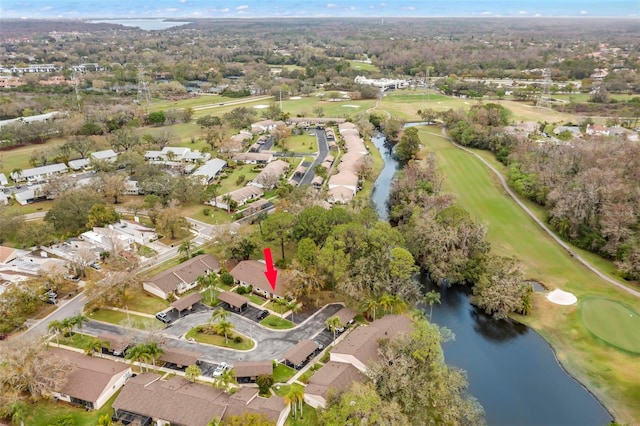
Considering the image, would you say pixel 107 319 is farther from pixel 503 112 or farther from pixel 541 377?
pixel 503 112

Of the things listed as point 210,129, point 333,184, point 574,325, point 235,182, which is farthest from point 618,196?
point 210,129

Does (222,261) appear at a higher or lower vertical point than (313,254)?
lower

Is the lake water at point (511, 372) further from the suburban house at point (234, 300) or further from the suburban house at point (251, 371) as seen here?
the suburban house at point (234, 300)

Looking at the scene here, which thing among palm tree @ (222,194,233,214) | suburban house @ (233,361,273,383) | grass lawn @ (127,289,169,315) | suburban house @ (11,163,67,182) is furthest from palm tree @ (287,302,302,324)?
suburban house @ (11,163,67,182)

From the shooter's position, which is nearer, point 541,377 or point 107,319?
point 541,377

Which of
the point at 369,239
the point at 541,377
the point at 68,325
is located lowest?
the point at 541,377

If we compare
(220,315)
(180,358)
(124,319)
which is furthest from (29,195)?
(180,358)
